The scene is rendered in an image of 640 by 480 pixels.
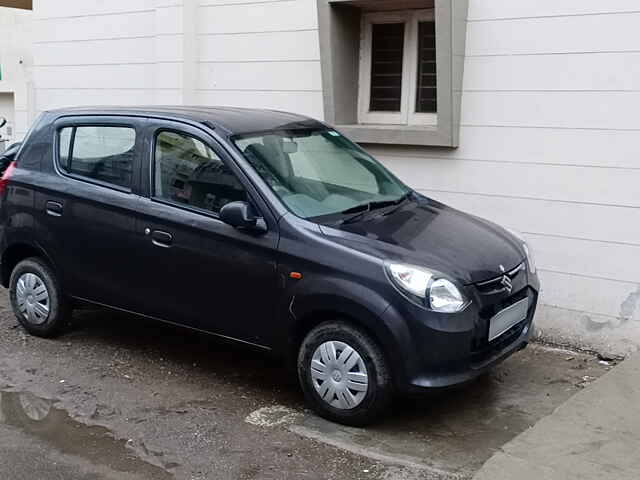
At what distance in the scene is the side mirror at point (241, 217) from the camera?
476cm

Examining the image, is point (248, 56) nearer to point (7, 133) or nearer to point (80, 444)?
point (80, 444)

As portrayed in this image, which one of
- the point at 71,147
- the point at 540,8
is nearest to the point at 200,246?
the point at 71,147

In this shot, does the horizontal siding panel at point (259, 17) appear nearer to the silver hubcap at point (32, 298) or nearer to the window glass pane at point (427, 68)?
the window glass pane at point (427, 68)

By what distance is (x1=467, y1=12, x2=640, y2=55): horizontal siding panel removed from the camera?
19.5ft

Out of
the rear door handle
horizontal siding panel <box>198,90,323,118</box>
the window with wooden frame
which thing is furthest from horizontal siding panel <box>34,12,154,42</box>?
the rear door handle

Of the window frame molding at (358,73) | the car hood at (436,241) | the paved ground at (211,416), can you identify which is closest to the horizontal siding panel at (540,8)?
the window frame molding at (358,73)

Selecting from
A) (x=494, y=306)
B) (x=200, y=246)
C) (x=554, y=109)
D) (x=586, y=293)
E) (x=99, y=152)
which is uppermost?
(x=554, y=109)

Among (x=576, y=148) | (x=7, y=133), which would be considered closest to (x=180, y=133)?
Answer: (x=576, y=148)

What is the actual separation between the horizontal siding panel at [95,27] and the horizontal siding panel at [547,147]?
3.76m

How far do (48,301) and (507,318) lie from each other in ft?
11.3

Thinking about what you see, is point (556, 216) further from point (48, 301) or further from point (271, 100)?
point (48, 301)

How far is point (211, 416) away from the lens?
4891 mm

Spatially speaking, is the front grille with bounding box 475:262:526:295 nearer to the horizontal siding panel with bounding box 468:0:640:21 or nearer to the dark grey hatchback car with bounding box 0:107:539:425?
the dark grey hatchback car with bounding box 0:107:539:425

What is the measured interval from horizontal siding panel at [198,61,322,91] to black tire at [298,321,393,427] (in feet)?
11.9
